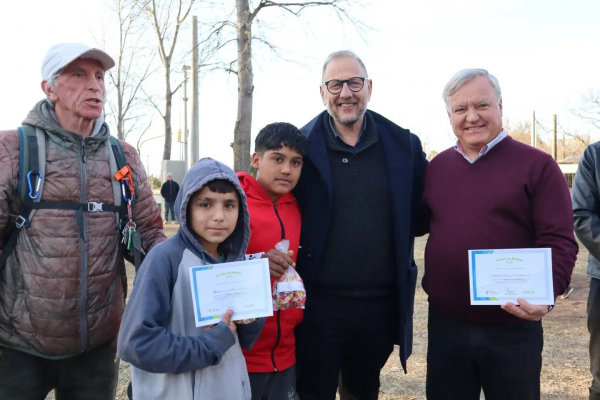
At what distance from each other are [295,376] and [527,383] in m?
1.29

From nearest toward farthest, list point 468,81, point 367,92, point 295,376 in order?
point 468,81
point 295,376
point 367,92

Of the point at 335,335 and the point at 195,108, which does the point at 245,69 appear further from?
the point at 335,335

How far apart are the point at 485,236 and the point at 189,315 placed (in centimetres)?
159

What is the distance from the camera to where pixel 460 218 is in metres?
2.83

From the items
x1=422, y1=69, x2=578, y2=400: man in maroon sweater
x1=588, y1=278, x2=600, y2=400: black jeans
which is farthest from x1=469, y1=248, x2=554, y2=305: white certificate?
x1=588, y1=278, x2=600, y2=400: black jeans

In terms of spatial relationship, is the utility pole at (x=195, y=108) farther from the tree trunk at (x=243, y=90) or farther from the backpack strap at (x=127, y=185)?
the backpack strap at (x=127, y=185)

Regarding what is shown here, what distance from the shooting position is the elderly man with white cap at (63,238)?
2.56 metres

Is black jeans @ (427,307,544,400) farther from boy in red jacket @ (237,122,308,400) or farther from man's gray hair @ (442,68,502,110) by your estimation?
man's gray hair @ (442,68,502,110)

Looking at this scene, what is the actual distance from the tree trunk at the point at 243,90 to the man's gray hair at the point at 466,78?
25.8 feet

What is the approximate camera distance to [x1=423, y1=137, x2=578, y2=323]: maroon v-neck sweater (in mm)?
2695

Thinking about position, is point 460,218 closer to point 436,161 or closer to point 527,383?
point 436,161

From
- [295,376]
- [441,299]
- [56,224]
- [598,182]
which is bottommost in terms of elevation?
[295,376]

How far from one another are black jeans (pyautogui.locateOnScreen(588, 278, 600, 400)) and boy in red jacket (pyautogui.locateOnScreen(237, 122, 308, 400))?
208 centimetres

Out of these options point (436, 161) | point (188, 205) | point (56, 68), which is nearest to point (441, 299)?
point (436, 161)
